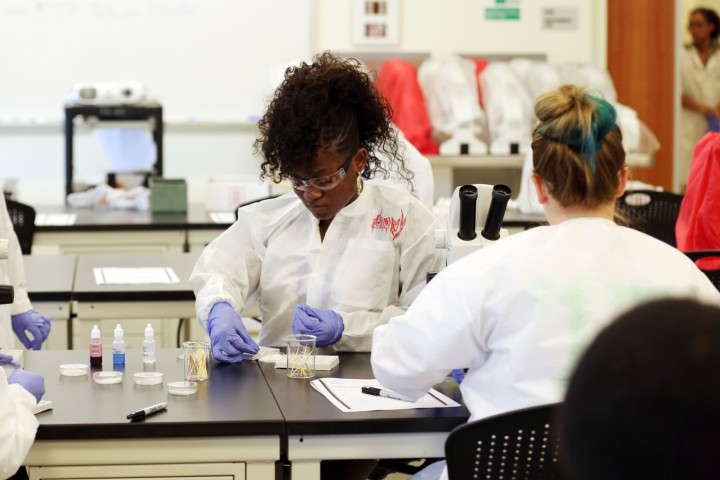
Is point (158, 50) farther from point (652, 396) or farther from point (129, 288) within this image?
point (652, 396)

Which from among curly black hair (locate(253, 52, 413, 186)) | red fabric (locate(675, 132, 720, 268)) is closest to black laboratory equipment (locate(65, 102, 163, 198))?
red fabric (locate(675, 132, 720, 268))

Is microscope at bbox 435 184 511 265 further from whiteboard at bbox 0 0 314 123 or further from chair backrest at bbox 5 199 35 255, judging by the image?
whiteboard at bbox 0 0 314 123

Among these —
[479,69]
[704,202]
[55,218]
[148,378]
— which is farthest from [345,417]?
[479,69]

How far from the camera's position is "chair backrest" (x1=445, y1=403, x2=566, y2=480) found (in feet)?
4.83

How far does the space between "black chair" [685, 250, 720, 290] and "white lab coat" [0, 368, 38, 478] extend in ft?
5.64

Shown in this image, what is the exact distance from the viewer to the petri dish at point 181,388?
6.35ft

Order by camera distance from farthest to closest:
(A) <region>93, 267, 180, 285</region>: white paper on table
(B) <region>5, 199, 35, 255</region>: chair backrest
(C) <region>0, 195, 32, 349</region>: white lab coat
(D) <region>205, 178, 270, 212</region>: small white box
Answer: (D) <region>205, 178, 270, 212</region>: small white box, (B) <region>5, 199, 35, 255</region>: chair backrest, (A) <region>93, 267, 180, 285</region>: white paper on table, (C) <region>0, 195, 32, 349</region>: white lab coat

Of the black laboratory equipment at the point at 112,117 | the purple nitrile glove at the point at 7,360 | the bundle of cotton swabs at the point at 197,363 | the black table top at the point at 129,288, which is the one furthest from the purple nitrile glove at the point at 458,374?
the black laboratory equipment at the point at 112,117

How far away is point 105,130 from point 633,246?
4.78 meters

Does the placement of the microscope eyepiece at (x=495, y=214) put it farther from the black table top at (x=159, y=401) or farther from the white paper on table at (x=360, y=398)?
the black table top at (x=159, y=401)

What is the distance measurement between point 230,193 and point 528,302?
3738 millimetres

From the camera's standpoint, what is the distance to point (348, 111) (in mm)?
2408

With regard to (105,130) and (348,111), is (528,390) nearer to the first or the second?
(348,111)

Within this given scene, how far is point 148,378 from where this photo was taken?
2.03 m
